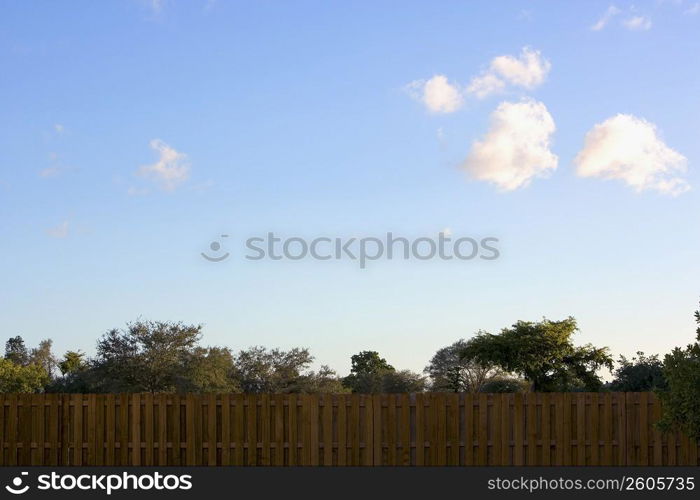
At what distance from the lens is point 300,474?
53.6ft

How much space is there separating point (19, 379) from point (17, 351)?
188 feet

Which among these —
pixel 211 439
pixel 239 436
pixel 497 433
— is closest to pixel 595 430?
pixel 497 433

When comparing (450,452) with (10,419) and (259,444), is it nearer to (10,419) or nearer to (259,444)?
(259,444)

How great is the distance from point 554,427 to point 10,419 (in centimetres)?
1081

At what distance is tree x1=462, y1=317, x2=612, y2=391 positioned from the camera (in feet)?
148

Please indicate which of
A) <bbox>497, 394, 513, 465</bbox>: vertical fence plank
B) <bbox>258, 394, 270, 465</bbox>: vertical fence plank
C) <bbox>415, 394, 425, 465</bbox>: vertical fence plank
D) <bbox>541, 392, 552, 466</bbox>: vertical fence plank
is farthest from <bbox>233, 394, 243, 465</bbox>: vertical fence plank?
<bbox>541, 392, 552, 466</bbox>: vertical fence plank

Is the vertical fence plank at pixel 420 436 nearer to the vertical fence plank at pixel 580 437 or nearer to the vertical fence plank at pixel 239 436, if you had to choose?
the vertical fence plank at pixel 580 437

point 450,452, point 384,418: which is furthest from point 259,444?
point 450,452

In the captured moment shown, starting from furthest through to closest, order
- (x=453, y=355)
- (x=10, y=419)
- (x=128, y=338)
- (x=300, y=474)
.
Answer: (x=453, y=355) < (x=128, y=338) < (x=10, y=419) < (x=300, y=474)

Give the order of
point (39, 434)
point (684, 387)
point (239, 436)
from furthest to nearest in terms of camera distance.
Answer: point (39, 434) → point (239, 436) → point (684, 387)

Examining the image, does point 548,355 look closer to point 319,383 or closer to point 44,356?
point 319,383

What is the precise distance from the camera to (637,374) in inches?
1591

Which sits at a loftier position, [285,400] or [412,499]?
[285,400]

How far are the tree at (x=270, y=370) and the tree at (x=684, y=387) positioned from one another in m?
37.2
